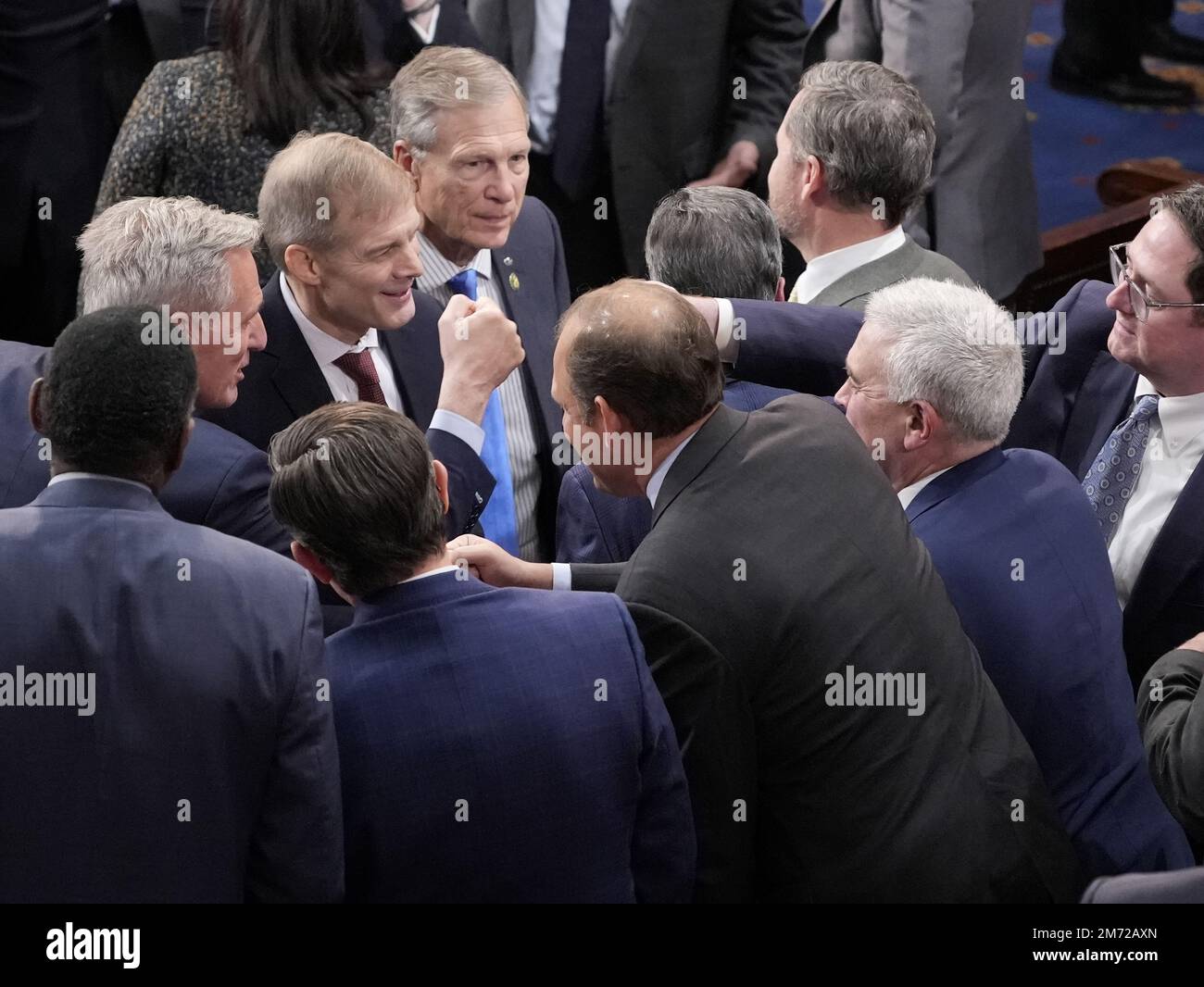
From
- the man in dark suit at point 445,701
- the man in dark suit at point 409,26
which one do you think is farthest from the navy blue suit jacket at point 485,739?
the man in dark suit at point 409,26

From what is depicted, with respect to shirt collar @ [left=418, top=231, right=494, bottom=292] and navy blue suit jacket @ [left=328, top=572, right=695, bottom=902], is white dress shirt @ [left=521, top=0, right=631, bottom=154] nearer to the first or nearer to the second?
shirt collar @ [left=418, top=231, right=494, bottom=292]

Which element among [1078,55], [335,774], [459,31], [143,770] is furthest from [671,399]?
[1078,55]

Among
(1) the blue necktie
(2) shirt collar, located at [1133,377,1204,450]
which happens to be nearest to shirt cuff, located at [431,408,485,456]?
(1) the blue necktie

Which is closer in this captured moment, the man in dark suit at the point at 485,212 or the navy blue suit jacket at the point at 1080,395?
the navy blue suit jacket at the point at 1080,395

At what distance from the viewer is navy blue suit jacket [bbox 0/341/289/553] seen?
2426 millimetres

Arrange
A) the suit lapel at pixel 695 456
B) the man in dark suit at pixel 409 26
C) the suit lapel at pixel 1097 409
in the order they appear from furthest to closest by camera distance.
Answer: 1. the man in dark suit at pixel 409 26
2. the suit lapel at pixel 1097 409
3. the suit lapel at pixel 695 456

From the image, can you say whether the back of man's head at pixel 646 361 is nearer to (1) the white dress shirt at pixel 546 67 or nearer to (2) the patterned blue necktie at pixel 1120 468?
(2) the patterned blue necktie at pixel 1120 468

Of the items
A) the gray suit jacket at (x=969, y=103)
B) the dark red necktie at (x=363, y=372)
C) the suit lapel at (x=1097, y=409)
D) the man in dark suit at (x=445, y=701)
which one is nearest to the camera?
the man in dark suit at (x=445, y=701)

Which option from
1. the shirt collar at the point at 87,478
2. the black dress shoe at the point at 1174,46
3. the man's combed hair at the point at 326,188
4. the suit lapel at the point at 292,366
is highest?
the black dress shoe at the point at 1174,46

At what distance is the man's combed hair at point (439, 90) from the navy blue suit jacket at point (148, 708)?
1.42m

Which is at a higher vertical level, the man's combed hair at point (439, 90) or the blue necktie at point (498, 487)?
the man's combed hair at point (439, 90)

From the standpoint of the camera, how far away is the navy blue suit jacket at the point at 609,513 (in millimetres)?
2768

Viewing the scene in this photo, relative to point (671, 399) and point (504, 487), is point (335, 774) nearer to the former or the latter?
point (671, 399)
